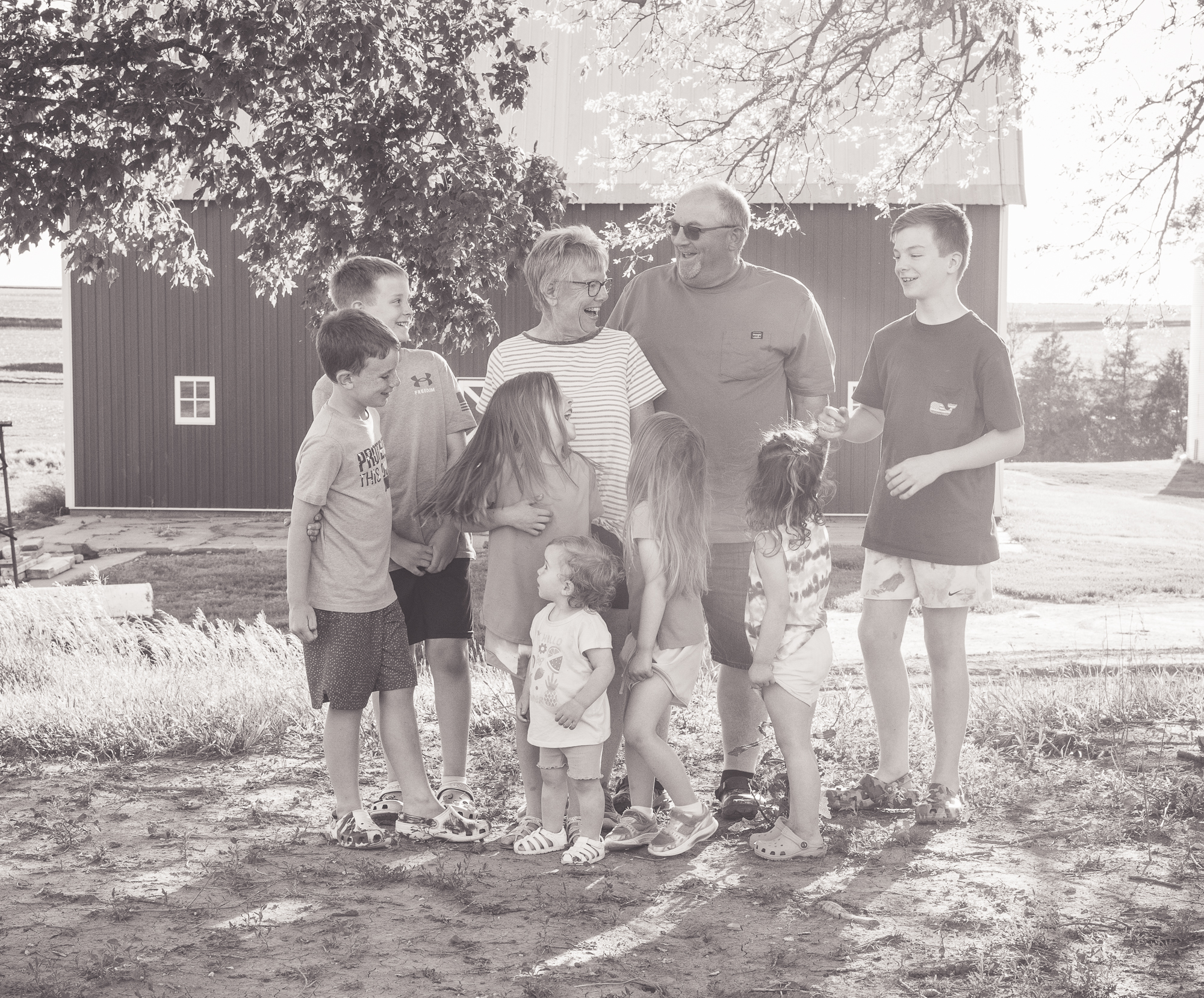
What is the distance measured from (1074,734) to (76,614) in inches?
213

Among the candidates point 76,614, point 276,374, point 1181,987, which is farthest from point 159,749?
point 276,374

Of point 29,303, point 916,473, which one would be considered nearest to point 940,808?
point 916,473

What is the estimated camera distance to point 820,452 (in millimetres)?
3805

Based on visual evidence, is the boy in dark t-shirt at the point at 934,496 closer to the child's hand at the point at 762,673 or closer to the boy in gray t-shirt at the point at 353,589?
the child's hand at the point at 762,673

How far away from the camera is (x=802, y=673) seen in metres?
3.75

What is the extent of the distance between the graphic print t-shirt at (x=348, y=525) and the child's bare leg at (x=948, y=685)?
1765mm

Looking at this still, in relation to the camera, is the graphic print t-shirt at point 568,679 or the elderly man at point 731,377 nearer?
the graphic print t-shirt at point 568,679

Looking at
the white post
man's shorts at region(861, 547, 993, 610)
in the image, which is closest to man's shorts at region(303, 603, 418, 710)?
man's shorts at region(861, 547, 993, 610)

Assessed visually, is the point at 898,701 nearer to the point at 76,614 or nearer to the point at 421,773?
the point at 421,773

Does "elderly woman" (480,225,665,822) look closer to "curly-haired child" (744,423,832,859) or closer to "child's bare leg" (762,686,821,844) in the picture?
"curly-haired child" (744,423,832,859)

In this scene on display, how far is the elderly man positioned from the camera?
13.5 ft

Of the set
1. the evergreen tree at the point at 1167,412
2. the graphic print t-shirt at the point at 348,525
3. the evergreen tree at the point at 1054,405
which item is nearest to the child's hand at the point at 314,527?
the graphic print t-shirt at the point at 348,525

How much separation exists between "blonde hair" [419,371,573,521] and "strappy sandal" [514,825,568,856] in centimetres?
97

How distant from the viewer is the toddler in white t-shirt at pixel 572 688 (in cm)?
364
